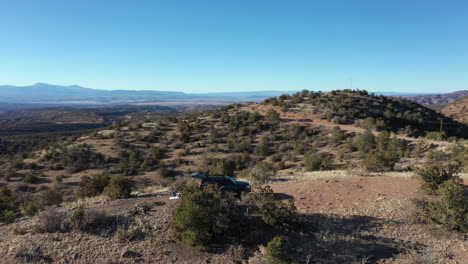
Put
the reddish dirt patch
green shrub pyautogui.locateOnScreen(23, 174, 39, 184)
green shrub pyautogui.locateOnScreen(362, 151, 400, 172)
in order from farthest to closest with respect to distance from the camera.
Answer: green shrub pyautogui.locateOnScreen(23, 174, 39, 184) → green shrub pyautogui.locateOnScreen(362, 151, 400, 172) → the reddish dirt patch

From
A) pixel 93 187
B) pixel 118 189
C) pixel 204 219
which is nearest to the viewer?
pixel 204 219

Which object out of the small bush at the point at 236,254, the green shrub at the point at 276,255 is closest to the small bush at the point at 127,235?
the small bush at the point at 236,254

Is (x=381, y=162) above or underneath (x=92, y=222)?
above

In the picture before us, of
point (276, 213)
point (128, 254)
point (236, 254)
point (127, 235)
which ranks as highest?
point (276, 213)

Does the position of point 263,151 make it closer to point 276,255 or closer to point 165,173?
point 165,173

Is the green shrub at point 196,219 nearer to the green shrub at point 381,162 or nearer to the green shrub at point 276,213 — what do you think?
the green shrub at point 276,213

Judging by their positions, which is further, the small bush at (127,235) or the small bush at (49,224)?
the small bush at (49,224)

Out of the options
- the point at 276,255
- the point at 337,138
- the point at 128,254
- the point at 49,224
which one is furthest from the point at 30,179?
the point at 337,138

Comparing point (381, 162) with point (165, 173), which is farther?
point (165, 173)

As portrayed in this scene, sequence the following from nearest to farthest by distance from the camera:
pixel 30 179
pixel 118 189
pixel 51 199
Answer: pixel 118 189, pixel 51 199, pixel 30 179

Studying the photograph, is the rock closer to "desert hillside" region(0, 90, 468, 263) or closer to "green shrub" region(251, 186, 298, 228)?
"desert hillside" region(0, 90, 468, 263)

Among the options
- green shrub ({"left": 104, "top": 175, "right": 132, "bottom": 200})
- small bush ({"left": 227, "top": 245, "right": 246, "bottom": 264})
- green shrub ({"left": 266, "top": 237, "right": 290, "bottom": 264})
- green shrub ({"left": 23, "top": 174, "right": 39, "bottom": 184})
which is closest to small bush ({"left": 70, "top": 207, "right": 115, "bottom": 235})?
green shrub ({"left": 104, "top": 175, "right": 132, "bottom": 200})

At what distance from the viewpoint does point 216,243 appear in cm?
880

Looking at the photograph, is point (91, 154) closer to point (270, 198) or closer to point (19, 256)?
point (19, 256)
